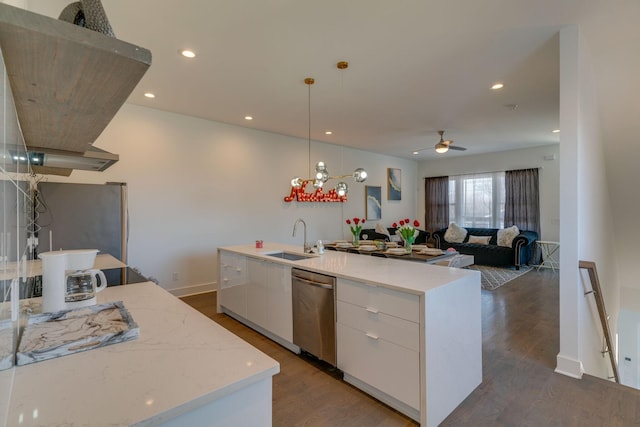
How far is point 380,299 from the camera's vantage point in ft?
6.56

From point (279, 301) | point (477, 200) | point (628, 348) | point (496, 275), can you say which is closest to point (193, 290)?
point (279, 301)

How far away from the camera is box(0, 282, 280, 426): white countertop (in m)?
0.65

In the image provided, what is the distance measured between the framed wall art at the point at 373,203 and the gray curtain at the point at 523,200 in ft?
10.2

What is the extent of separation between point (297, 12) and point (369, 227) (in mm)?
5942

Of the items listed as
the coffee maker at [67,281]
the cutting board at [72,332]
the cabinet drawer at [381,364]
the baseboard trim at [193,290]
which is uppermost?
the coffee maker at [67,281]

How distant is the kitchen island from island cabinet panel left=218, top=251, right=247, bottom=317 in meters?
0.99

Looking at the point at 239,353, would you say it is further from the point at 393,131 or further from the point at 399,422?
the point at 393,131

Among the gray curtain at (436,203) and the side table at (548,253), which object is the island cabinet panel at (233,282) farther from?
the gray curtain at (436,203)

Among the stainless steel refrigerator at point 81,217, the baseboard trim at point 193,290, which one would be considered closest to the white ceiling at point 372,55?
the stainless steel refrigerator at point 81,217

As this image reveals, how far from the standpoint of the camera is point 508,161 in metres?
7.47

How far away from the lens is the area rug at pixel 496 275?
5266 mm

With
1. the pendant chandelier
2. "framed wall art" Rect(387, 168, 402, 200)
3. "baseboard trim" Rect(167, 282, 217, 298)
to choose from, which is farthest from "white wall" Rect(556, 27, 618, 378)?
"framed wall art" Rect(387, 168, 402, 200)

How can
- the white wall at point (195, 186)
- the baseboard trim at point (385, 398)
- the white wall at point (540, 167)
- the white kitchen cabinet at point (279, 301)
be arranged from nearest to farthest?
1. the baseboard trim at point (385, 398)
2. the white kitchen cabinet at point (279, 301)
3. the white wall at point (195, 186)
4. the white wall at point (540, 167)

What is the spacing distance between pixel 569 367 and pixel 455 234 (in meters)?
5.41
